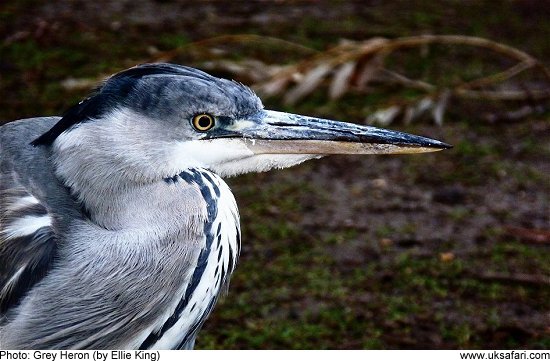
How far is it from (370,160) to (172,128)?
2045mm

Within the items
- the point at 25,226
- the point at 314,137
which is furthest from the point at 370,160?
the point at 25,226

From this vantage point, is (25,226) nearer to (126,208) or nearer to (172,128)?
(126,208)

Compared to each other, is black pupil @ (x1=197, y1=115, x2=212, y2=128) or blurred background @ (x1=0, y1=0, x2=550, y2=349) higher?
black pupil @ (x1=197, y1=115, x2=212, y2=128)

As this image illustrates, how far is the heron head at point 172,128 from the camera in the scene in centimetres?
212

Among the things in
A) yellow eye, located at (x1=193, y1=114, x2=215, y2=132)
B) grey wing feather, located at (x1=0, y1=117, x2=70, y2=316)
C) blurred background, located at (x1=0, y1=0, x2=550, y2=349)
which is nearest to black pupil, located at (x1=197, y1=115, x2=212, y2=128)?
yellow eye, located at (x1=193, y1=114, x2=215, y2=132)

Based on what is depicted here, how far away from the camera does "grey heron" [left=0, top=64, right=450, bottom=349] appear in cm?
213

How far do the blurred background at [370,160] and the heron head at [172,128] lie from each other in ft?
2.94

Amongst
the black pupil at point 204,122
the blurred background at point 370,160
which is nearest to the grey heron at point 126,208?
the black pupil at point 204,122

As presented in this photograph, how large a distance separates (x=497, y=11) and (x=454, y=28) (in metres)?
0.39

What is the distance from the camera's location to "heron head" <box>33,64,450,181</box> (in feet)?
6.95

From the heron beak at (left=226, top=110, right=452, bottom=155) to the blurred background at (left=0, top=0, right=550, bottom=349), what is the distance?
2.75 ft

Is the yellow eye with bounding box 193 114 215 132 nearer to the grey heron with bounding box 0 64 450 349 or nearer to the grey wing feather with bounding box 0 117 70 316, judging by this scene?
the grey heron with bounding box 0 64 450 349

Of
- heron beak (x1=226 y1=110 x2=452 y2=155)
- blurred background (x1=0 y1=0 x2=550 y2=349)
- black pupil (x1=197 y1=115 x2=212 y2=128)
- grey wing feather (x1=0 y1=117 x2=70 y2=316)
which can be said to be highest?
black pupil (x1=197 y1=115 x2=212 y2=128)

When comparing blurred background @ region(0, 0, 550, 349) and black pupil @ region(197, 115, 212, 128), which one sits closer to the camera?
black pupil @ region(197, 115, 212, 128)
